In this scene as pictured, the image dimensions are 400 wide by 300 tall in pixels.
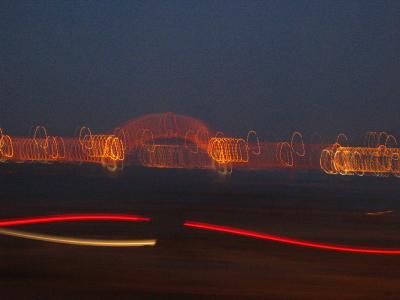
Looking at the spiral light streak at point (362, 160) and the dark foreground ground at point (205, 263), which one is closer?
the dark foreground ground at point (205, 263)

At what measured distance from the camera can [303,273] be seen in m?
11.4

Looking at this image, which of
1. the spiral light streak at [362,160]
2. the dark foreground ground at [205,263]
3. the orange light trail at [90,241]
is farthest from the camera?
the spiral light streak at [362,160]

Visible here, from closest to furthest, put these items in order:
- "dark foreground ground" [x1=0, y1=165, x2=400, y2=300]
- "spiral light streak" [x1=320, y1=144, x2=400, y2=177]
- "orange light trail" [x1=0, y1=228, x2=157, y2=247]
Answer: "dark foreground ground" [x1=0, y1=165, x2=400, y2=300] < "orange light trail" [x1=0, y1=228, x2=157, y2=247] < "spiral light streak" [x1=320, y1=144, x2=400, y2=177]

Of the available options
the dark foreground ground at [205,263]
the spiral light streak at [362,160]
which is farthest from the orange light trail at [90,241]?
the spiral light streak at [362,160]

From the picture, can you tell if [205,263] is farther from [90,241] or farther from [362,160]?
[362,160]

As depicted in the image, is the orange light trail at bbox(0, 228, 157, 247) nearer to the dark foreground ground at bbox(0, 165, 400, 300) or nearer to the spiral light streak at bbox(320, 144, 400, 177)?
the dark foreground ground at bbox(0, 165, 400, 300)

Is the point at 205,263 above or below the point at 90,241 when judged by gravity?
below

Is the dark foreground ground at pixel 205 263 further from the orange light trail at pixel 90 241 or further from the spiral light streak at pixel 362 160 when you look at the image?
the spiral light streak at pixel 362 160

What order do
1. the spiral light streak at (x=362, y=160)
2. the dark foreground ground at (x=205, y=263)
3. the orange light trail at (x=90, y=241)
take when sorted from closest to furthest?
the dark foreground ground at (x=205, y=263) → the orange light trail at (x=90, y=241) → the spiral light streak at (x=362, y=160)

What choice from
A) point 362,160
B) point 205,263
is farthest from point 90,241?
point 362,160

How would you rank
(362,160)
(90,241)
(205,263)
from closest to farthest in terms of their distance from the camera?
(205,263), (90,241), (362,160)

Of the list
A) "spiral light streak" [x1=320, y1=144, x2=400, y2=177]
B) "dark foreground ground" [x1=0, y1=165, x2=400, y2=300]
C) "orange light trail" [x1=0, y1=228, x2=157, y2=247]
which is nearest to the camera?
"dark foreground ground" [x1=0, y1=165, x2=400, y2=300]

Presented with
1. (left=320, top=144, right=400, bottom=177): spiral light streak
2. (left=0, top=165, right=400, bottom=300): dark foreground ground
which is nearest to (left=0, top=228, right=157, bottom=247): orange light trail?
(left=0, top=165, right=400, bottom=300): dark foreground ground

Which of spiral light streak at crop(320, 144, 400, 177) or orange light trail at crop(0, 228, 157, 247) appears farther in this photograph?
spiral light streak at crop(320, 144, 400, 177)
